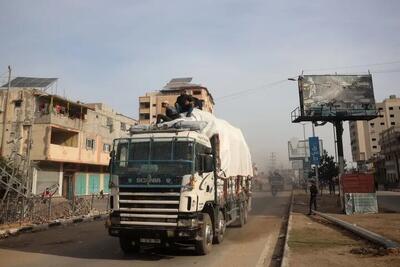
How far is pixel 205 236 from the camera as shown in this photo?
385 inches

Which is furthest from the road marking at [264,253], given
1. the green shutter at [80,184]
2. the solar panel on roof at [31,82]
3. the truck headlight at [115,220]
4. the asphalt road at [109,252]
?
the solar panel on roof at [31,82]

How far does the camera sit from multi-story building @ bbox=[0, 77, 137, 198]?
32656 mm

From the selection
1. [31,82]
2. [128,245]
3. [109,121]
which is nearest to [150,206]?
[128,245]

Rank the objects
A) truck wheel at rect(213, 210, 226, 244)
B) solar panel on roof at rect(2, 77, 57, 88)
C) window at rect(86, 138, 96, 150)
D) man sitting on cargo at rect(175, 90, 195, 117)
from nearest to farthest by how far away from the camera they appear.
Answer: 1. truck wheel at rect(213, 210, 226, 244)
2. man sitting on cargo at rect(175, 90, 195, 117)
3. solar panel on roof at rect(2, 77, 57, 88)
4. window at rect(86, 138, 96, 150)

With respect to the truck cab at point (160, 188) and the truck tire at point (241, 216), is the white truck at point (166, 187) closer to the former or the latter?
the truck cab at point (160, 188)

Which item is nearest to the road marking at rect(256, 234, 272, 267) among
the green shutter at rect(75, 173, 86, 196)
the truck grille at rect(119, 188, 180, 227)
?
the truck grille at rect(119, 188, 180, 227)

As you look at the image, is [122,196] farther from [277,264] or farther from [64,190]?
[64,190]

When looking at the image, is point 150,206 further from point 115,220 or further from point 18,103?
point 18,103

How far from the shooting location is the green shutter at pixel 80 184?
37.8m

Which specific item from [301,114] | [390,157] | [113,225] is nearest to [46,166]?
[301,114]

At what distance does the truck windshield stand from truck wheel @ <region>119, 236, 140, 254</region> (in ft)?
6.02

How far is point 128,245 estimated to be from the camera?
10.4m

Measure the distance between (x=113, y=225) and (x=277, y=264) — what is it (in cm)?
390

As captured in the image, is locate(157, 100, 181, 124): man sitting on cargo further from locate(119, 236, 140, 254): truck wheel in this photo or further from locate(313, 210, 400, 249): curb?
locate(313, 210, 400, 249): curb
